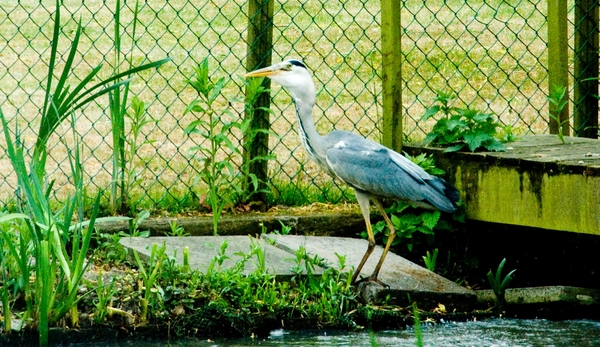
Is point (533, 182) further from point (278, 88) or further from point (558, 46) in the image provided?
point (278, 88)

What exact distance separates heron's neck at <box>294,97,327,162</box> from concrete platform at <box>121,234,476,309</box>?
51cm

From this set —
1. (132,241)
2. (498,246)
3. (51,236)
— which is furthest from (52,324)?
(498,246)

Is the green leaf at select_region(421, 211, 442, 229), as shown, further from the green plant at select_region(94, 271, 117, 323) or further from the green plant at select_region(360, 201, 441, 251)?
the green plant at select_region(94, 271, 117, 323)

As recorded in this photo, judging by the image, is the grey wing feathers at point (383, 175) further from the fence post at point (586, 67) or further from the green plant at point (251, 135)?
the fence post at point (586, 67)

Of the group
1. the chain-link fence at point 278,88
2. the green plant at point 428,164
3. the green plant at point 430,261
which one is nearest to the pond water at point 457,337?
the green plant at point 430,261

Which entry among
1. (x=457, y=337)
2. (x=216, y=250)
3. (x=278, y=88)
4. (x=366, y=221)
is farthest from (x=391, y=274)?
(x=278, y=88)

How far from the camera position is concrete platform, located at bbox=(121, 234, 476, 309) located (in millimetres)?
5000

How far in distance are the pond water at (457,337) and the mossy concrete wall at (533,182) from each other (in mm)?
517

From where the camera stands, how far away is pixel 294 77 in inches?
207

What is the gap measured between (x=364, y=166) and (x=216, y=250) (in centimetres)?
87

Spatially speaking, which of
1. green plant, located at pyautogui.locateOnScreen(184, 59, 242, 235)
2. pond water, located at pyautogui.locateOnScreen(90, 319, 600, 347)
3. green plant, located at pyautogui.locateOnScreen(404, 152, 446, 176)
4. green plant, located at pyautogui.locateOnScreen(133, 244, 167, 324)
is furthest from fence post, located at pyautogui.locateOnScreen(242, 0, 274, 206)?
pond water, located at pyautogui.locateOnScreen(90, 319, 600, 347)

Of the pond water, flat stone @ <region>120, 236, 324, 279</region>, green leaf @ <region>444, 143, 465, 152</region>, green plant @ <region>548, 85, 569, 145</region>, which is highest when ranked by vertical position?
green plant @ <region>548, 85, 569, 145</region>

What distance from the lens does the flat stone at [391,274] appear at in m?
5.00

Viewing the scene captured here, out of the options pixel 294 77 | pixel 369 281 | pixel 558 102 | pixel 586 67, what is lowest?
pixel 369 281
